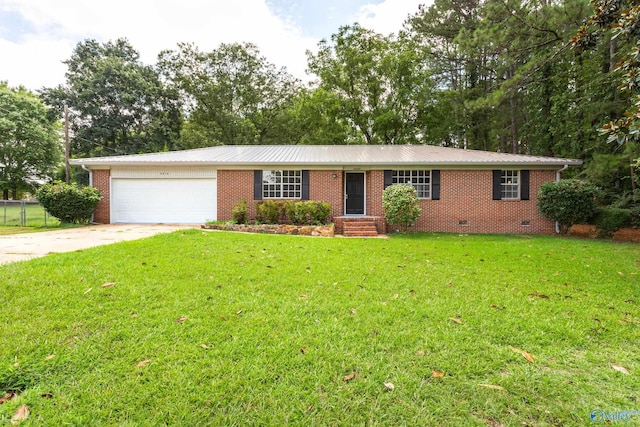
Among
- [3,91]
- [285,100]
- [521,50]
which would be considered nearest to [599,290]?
[521,50]

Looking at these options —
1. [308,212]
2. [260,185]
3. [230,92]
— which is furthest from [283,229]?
[230,92]

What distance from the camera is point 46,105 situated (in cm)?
2055

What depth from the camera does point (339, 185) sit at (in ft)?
35.2

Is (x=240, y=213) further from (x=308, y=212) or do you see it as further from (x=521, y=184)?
(x=521, y=184)

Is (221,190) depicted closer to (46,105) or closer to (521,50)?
(521,50)

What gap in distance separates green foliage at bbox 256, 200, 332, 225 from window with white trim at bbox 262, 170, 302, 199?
0.57m

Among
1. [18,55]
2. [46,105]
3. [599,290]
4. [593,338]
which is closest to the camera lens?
[593,338]

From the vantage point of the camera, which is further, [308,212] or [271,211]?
[271,211]

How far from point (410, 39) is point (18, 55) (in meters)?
24.0

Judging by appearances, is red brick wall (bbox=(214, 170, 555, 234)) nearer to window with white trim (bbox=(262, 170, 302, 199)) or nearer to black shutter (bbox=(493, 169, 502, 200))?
black shutter (bbox=(493, 169, 502, 200))

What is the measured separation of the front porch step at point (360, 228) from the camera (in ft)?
30.4

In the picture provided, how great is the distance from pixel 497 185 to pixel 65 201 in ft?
51.3

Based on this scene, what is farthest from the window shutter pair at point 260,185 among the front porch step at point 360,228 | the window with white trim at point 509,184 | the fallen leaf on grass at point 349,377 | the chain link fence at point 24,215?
the fallen leaf on grass at point 349,377

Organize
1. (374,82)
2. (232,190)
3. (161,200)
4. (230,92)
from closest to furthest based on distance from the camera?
1. (232,190)
2. (161,200)
3. (374,82)
4. (230,92)
